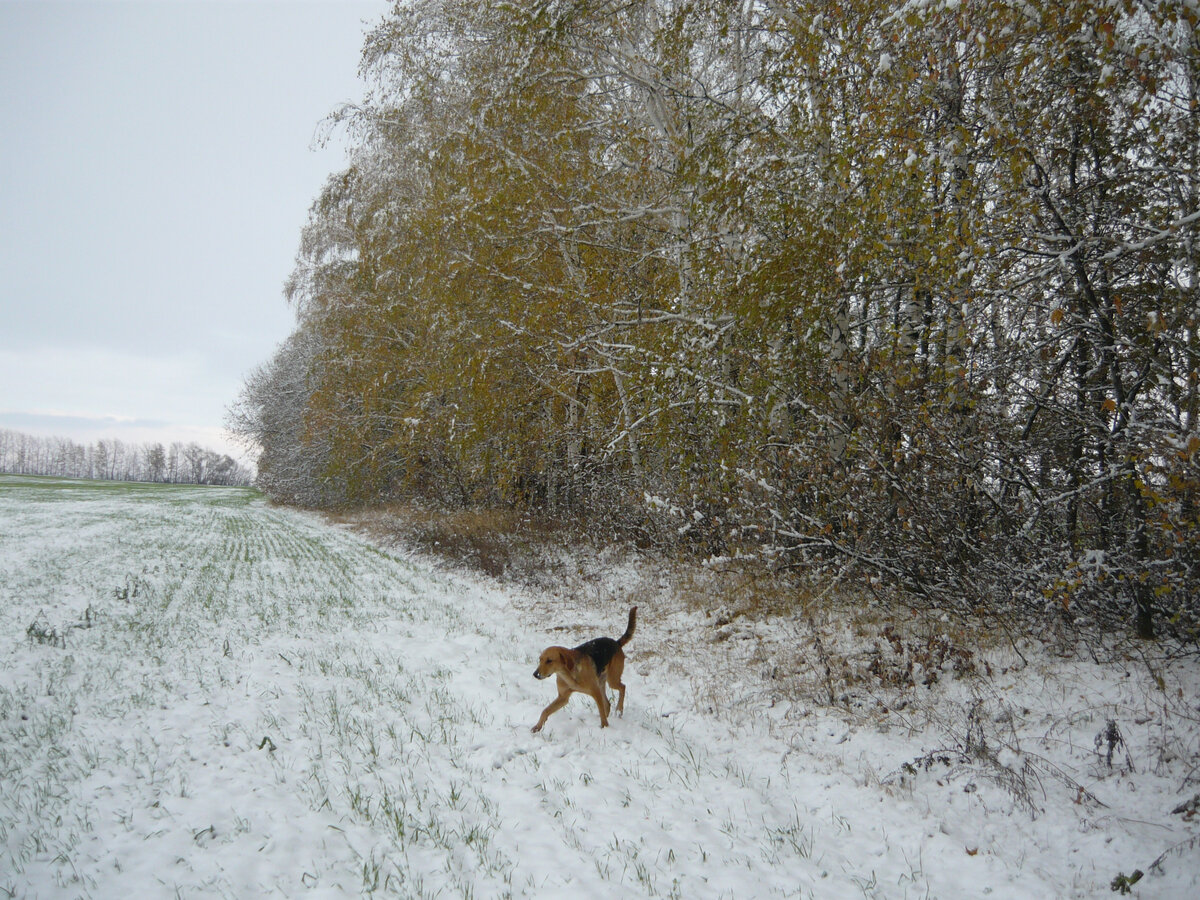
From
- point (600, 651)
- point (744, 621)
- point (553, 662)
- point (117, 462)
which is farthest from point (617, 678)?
point (117, 462)

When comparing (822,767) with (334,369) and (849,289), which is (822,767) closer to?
(849,289)

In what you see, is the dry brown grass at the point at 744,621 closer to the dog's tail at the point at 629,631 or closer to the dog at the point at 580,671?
the dog's tail at the point at 629,631

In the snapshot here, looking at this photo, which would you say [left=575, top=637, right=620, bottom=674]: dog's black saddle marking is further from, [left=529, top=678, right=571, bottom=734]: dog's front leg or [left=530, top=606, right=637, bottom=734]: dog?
[left=529, top=678, right=571, bottom=734]: dog's front leg

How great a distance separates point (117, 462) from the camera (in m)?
158

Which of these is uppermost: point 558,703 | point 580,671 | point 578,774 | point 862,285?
point 862,285

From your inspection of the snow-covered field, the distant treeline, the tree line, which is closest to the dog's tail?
the snow-covered field

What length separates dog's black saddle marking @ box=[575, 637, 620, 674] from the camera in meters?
4.53

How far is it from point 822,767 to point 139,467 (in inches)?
7715

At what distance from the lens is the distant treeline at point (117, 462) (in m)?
129

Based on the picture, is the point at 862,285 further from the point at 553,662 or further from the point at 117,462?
the point at 117,462

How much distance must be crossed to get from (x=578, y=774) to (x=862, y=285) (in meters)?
4.89

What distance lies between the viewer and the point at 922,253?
444 cm

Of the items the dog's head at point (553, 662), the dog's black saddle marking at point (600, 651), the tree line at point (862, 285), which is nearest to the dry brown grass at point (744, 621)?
the tree line at point (862, 285)

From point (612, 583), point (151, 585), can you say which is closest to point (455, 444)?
point (612, 583)
